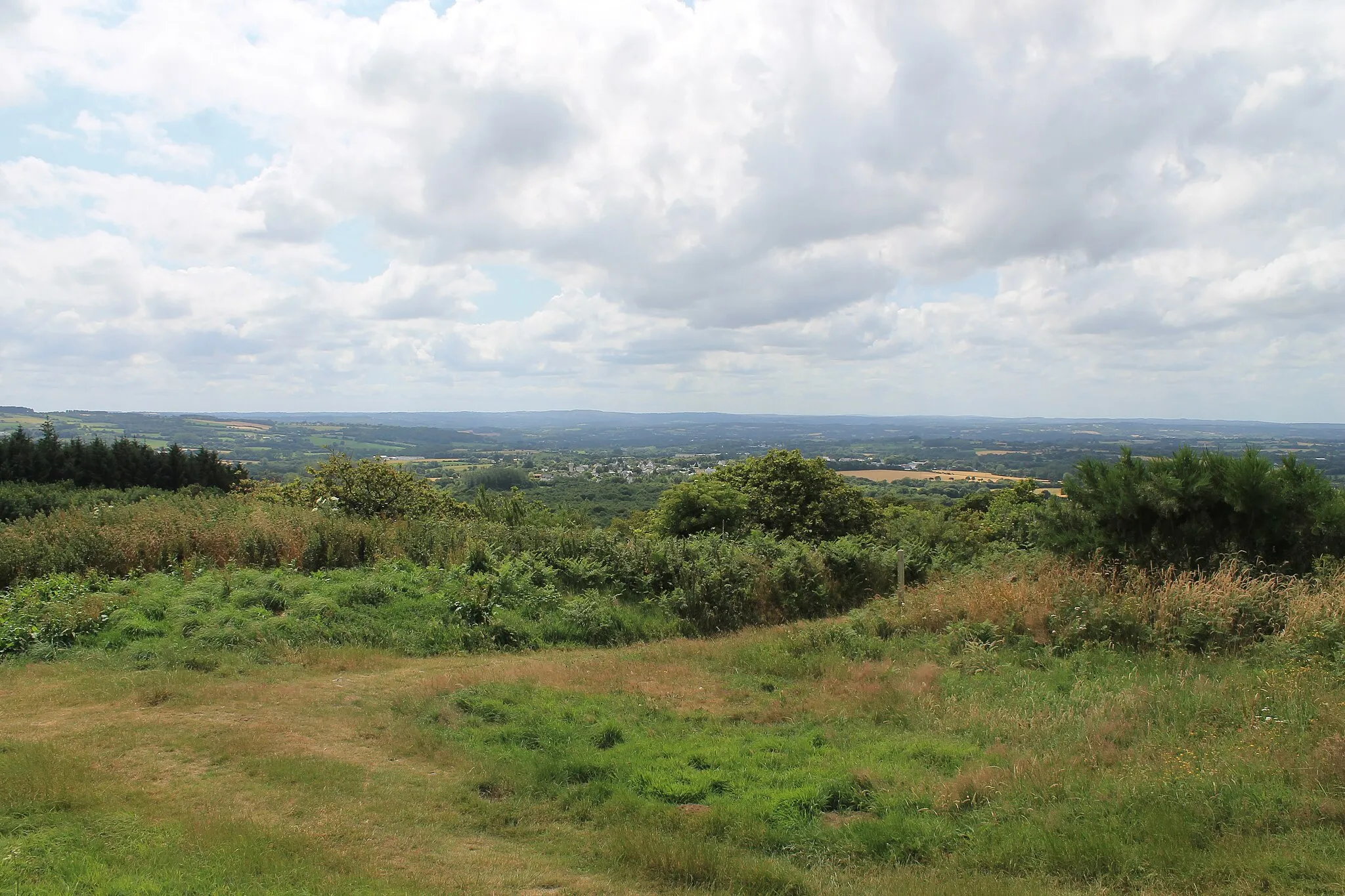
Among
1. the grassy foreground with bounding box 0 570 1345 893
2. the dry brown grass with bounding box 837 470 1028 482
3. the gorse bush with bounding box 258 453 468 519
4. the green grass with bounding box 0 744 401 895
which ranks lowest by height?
the dry brown grass with bounding box 837 470 1028 482

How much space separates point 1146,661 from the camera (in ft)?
28.7

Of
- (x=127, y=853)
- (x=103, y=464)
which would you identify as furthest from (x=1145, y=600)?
(x=103, y=464)

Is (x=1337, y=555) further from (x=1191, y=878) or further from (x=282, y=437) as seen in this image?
(x=282, y=437)

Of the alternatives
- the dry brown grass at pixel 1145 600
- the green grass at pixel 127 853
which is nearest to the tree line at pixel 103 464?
the green grass at pixel 127 853

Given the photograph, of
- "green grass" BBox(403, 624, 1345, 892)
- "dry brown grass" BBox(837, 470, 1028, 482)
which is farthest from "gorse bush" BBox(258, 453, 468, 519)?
"dry brown grass" BBox(837, 470, 1028, 482)

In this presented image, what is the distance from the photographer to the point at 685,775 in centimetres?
605

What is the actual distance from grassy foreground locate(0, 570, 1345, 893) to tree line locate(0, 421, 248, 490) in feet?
71.3

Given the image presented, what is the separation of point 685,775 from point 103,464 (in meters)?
29.5

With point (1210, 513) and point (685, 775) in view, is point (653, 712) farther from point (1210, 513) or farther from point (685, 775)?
point (1210, 513)

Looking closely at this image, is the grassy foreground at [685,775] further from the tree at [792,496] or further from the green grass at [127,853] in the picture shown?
the tree at [792,496]

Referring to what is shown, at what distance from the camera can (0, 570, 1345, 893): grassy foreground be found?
441 centimetres

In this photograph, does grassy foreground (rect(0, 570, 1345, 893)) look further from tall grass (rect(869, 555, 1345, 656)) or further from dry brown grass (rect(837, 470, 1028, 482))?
dry brown grass (rect(837, 470, 1028, 482))

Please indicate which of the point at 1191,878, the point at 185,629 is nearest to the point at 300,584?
the point at 185,629

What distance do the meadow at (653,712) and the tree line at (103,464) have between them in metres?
14.8
